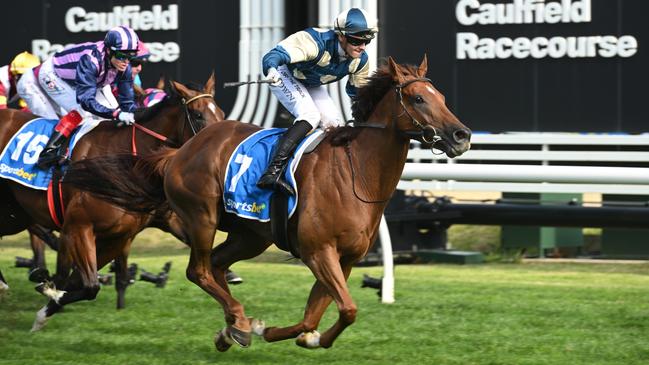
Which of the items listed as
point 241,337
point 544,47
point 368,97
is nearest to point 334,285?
point 241,337

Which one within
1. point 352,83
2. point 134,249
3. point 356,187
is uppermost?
point 352,83

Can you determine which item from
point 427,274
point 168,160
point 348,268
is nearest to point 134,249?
point 427,274

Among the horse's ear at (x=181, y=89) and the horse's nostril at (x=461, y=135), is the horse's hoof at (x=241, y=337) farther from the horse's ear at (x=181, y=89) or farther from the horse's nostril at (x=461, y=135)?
the horse's ear at (x=181, y=89)

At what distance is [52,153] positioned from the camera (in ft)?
24.4

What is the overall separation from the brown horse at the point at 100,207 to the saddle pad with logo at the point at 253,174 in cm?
88

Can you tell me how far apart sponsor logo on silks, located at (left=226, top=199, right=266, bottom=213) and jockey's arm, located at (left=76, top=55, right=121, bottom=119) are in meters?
1.52

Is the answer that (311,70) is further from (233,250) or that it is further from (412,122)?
(233,250)

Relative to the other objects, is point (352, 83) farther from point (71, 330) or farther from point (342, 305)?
point (71, 330)

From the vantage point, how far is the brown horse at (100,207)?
23.1 ft

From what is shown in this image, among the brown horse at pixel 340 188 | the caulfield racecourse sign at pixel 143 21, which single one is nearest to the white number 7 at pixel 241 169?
the brown horse at pixel 340 188

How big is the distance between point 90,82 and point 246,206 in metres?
1.81

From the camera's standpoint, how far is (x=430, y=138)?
5.75 m

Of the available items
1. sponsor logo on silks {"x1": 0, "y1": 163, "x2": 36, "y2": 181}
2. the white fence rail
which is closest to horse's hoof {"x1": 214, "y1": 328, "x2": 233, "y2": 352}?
sponsor logo on silks {"x1": 0, "y1": 163, "x2": 36, "y2": 181}

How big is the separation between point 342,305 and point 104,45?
2.77 meters
